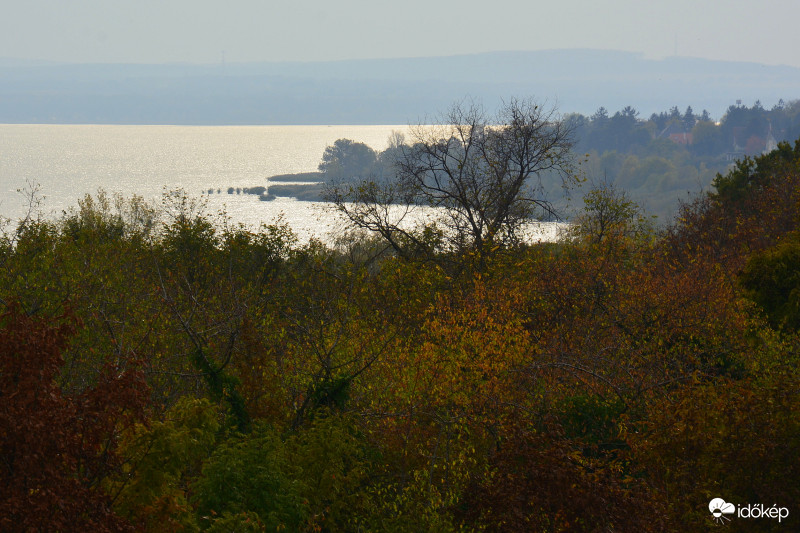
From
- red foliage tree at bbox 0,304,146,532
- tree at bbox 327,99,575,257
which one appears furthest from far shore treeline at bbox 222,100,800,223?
red foliage tree at bbox 0,304,146,532

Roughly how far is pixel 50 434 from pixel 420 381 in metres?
10.3

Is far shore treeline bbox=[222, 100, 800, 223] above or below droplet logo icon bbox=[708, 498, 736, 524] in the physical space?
above

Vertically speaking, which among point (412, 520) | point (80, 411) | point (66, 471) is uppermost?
point (80, 411)

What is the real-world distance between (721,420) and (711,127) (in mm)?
189774

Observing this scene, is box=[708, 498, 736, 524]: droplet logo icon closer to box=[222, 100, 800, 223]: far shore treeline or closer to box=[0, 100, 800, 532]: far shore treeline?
box=[0, 100, 800, 532]: far shore treeline

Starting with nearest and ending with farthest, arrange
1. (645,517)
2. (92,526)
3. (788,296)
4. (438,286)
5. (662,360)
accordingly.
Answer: (92,526), (645,517), (662,360), (788,296), (438,286)

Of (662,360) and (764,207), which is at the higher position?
(764,207)

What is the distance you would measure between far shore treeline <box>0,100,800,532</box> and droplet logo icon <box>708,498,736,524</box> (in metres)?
0.06

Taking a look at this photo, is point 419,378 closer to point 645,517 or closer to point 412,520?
point 412,520

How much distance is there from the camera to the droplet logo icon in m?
9.27

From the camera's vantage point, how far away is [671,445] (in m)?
10.8

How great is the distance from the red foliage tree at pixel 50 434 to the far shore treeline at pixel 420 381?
2 centimetres

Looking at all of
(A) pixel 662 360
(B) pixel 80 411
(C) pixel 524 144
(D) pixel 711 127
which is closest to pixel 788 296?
(A) pixel 662 360

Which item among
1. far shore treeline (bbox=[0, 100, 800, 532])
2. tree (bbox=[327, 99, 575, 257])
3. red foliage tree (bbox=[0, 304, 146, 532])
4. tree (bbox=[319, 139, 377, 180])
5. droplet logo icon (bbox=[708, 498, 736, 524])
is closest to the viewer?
red foliage tree (bbox=[0, 304, 146, 532])
